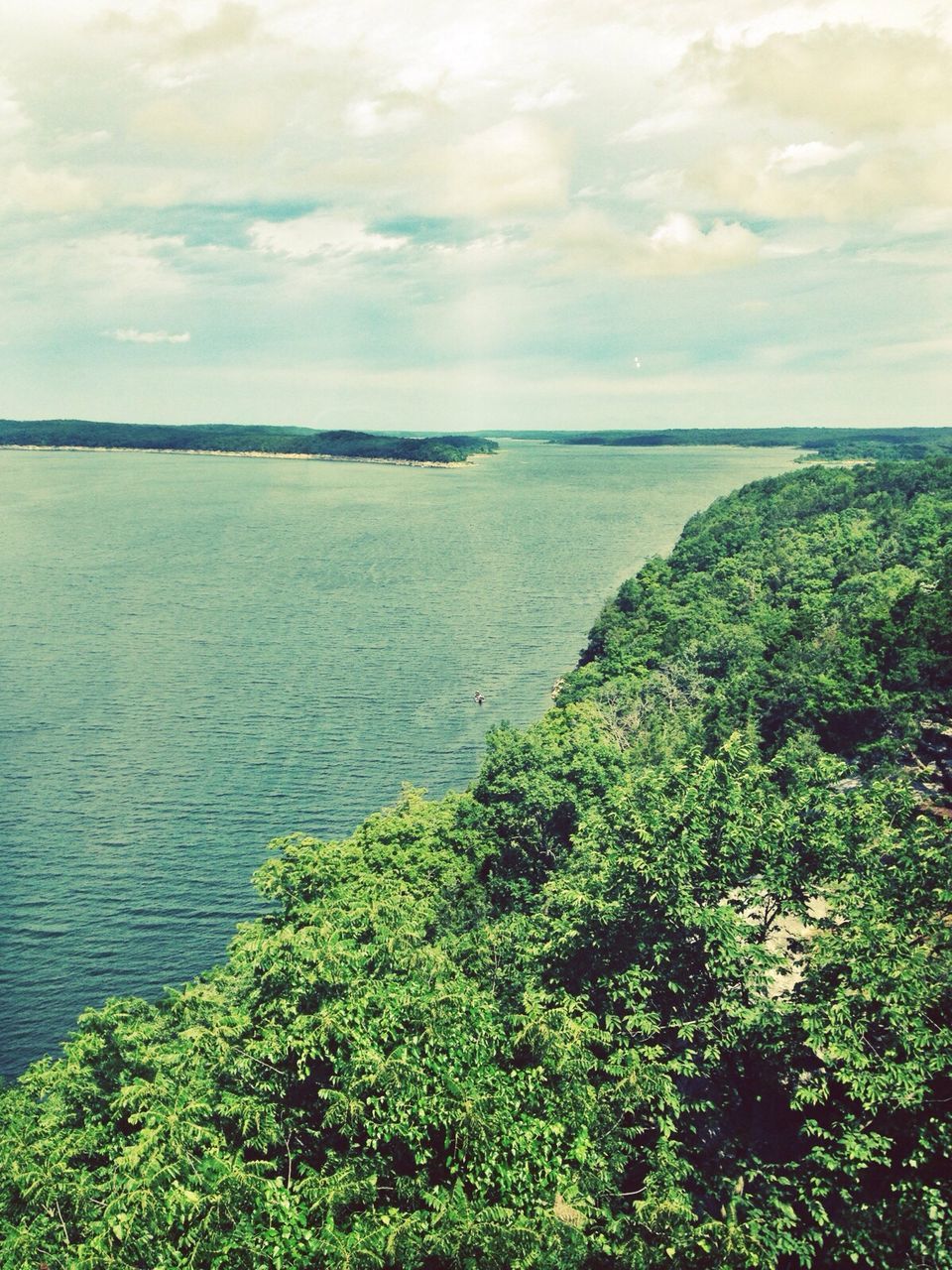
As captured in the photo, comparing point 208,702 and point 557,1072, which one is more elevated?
point 557,1072

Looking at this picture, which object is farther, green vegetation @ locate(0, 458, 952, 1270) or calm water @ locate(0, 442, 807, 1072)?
calm water @ locate(0, 442, 807, 1072)

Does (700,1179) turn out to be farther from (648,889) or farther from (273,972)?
(273,972)

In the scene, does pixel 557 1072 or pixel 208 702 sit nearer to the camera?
pixel 557 1072

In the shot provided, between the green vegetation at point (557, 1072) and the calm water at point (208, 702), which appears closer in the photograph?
the green vegetation at point (557, 1072)

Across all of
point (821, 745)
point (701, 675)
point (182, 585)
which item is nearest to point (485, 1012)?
point (821, 745)
